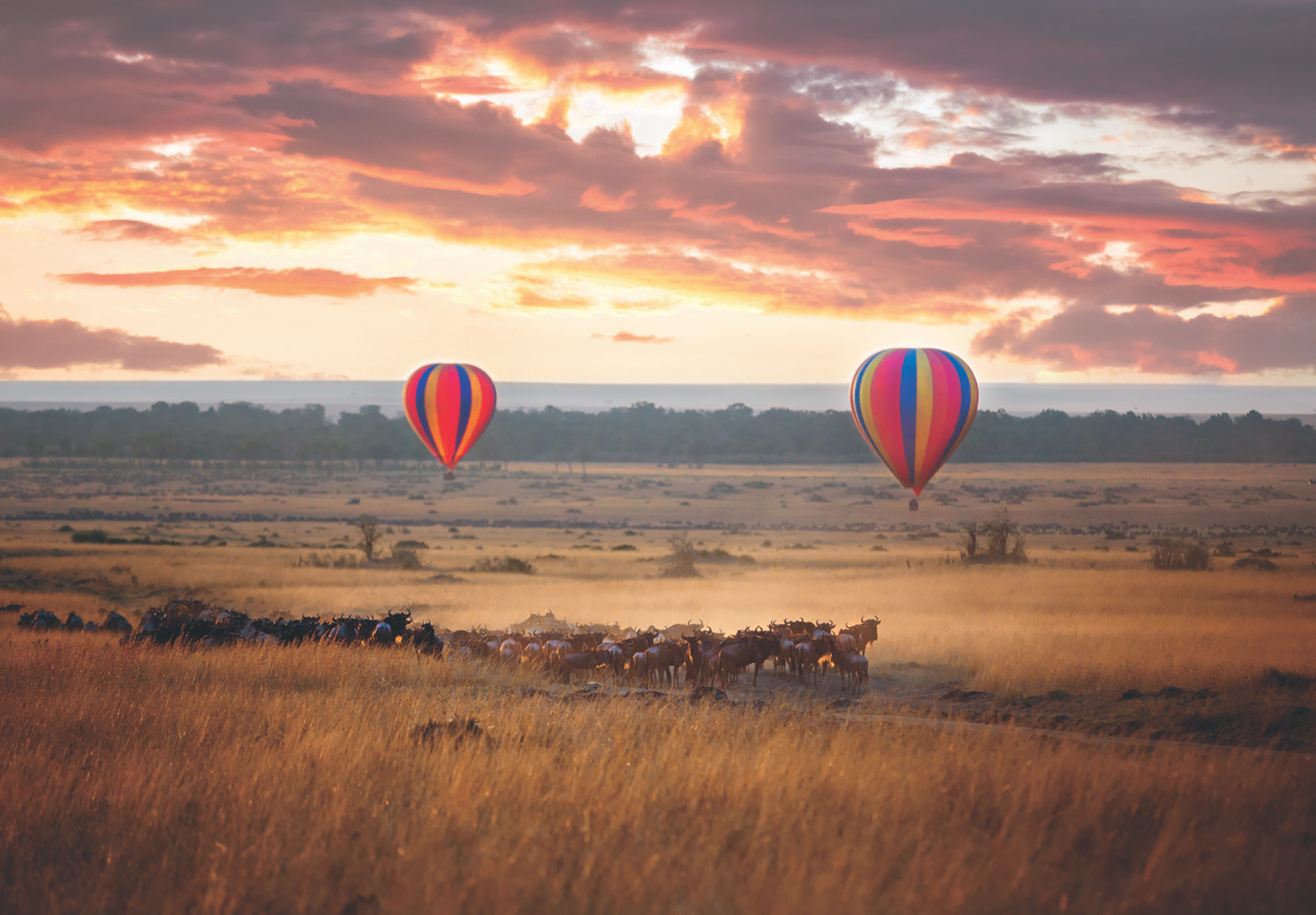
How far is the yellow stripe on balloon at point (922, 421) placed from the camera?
29.4 meters

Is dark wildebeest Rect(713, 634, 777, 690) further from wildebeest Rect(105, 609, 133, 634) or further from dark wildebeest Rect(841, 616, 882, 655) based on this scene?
wildebeest Rect(105, 609, 133, 634)

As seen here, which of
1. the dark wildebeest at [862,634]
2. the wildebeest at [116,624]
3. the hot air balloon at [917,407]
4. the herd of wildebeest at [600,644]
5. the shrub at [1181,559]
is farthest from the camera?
the shrub at [1181,559]

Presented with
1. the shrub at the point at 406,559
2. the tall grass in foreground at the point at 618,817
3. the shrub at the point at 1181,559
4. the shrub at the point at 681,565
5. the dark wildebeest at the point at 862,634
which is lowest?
the shrub at the point at 406,559

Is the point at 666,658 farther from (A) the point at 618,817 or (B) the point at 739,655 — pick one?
(A) the point at 618,817

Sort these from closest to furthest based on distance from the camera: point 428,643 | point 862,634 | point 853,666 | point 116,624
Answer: point 853,666
point 428,643
point 862,634
point 116,624

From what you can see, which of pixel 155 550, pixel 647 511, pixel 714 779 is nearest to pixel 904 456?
pixel 714 779

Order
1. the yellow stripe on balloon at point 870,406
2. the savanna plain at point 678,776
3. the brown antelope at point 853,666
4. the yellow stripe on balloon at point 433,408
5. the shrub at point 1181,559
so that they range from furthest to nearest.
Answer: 1. the yellow stripe on balloon at point 433,408
2. the shrub at point 1181,559
3. the yellow stripe on balloon at point 870,406
4. the brown antelope at point 853,666
5. the savanna plain at point 678,776

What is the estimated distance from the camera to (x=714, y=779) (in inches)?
328

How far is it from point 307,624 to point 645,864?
43.9 ft

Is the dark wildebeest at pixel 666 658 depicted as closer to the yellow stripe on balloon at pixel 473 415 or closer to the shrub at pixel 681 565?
the shrub at pixel 681 565

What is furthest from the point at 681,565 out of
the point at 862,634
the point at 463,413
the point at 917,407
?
the point at 862,634

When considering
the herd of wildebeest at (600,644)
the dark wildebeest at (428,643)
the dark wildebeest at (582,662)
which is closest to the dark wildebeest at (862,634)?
the herd of wildebeest at (600,644)

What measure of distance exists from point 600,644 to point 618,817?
9.87m

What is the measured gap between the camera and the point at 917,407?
29.5m
